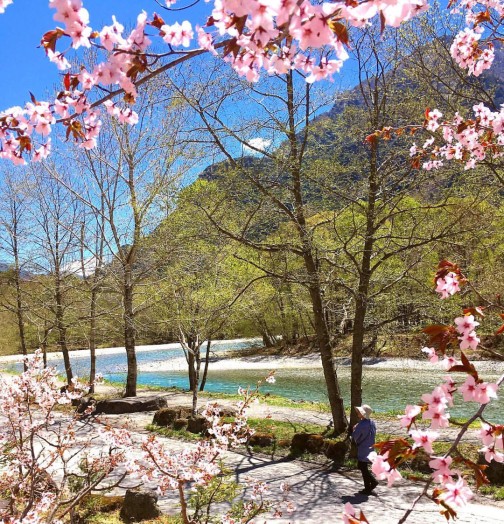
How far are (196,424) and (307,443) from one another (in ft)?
8.59

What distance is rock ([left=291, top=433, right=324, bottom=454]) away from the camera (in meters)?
8.34

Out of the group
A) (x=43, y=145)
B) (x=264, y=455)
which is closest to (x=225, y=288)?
(x=264, y=455)

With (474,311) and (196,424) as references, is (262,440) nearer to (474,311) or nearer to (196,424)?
(196,424)

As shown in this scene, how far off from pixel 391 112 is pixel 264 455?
6.11m

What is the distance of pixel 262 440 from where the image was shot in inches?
352

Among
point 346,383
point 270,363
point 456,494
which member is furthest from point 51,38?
point 270,363

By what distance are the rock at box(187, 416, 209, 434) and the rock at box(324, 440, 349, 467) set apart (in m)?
2.86

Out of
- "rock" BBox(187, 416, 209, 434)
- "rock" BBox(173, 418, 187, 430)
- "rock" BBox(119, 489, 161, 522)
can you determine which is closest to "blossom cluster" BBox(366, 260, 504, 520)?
"rock" BBox(119, 489, 161, 522)

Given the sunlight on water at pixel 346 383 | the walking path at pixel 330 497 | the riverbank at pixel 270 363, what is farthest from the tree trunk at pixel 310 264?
the riverbank at pixel 270 363

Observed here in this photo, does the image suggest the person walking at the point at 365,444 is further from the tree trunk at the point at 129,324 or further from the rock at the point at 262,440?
the tree trunk at the point at 129,324

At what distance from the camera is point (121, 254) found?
1352cm

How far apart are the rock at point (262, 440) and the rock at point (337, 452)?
1.20 meters

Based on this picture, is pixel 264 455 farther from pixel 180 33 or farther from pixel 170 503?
pixel 180 33

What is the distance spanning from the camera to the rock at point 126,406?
12352 millimetres
